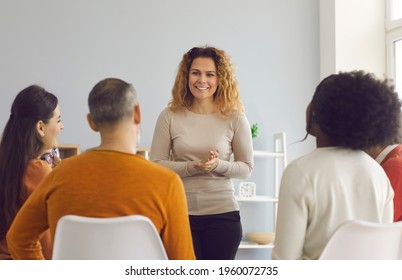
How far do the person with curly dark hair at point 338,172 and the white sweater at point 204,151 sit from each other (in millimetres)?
788

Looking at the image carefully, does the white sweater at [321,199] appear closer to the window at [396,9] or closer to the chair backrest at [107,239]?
the chair backrest at [107,239]

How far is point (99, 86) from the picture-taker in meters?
1.62

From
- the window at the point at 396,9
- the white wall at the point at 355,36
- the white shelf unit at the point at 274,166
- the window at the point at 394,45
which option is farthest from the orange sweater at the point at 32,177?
the window at the point at 396,9

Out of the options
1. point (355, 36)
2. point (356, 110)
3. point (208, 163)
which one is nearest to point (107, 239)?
point (356, 110)

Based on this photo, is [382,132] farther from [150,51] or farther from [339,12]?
[339,12]

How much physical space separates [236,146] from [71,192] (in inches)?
44.6

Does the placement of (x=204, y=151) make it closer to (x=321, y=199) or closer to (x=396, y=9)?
(x=321, y=199)

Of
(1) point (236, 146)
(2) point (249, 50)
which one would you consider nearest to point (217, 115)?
(1) point (236, 146)

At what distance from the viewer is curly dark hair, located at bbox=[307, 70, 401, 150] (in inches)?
63.7

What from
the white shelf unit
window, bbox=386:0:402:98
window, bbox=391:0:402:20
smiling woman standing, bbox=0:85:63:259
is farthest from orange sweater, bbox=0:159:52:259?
window, bbox=391:0:402:20

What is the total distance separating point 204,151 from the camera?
2.47 meters

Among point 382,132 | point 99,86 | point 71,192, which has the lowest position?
point 71,192

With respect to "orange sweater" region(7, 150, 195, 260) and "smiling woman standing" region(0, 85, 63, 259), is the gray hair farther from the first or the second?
"smiling woman standing" region(0, 85, 63, 259)
